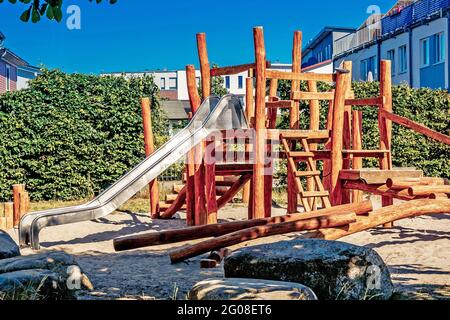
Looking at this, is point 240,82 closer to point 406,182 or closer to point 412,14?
point 412,14

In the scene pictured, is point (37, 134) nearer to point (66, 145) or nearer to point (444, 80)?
point (66, 145)

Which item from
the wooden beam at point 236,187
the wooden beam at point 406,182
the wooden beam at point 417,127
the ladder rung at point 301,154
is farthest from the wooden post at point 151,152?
the wooden beam at point 406,182

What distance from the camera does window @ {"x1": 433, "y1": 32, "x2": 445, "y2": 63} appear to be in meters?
27.6

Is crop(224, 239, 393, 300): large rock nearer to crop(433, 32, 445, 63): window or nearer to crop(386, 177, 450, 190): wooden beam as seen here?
crop(386, 177, 450, 190): wooden beam

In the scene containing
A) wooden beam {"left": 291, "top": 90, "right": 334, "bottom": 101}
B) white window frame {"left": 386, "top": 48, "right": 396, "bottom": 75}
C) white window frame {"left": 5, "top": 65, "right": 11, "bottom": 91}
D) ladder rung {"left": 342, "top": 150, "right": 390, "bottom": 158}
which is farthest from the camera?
white window frame {"left": 5, "top": 65, "right": 11, "bottom": 91}

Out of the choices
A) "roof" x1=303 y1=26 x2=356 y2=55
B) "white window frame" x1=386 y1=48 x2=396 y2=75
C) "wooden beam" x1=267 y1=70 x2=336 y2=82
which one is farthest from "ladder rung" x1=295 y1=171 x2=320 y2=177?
"roof" x1=303 y1=26 x2=356 y2=55

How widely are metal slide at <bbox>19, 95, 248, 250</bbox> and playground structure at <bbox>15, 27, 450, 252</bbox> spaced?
2cm

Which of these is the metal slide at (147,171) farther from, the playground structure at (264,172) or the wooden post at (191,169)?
the wooden post at (191,169)

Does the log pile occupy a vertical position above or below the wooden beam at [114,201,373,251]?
above

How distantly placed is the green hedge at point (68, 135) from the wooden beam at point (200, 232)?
9.09 metres

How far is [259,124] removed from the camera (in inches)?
397

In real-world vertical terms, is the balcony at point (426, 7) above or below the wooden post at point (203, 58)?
above

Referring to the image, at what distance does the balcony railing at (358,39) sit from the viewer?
34.1m
